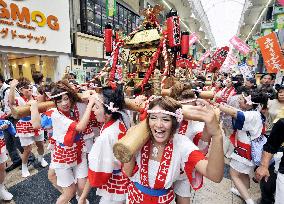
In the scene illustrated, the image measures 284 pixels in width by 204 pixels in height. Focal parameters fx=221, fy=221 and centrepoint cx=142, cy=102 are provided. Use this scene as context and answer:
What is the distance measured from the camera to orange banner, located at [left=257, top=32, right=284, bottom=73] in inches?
227

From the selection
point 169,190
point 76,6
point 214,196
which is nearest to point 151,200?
point 169,190

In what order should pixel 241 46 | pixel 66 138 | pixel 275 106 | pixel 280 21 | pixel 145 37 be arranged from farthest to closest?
1. pixel 241 46
2. pixel 280 21
3. pixel 145 37
4. pixel 275 106
5. pixel 66 138

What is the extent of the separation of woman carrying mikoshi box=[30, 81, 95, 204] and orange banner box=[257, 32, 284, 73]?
208 inches

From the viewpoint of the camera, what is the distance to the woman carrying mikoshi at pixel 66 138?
273cm

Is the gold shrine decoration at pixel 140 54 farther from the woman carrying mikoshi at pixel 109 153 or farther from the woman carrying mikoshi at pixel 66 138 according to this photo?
the woman carrying mikoshi at pixel 109 153

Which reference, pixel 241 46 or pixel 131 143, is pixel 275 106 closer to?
pixel 131 143

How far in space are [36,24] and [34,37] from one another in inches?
25.1

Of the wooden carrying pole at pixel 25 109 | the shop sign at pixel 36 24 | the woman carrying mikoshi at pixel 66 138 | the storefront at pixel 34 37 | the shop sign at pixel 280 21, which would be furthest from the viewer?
the shop sign at pixel 280 21

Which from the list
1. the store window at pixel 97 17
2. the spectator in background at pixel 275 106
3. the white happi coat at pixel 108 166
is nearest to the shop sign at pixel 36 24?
the store window at pixel 97 17

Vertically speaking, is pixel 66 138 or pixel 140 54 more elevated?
pixel 140 54

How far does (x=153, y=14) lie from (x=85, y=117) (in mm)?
3949

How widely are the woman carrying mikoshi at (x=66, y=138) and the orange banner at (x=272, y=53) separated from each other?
5.29 m

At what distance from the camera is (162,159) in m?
1.83

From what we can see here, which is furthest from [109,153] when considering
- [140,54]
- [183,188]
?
[140,54]
